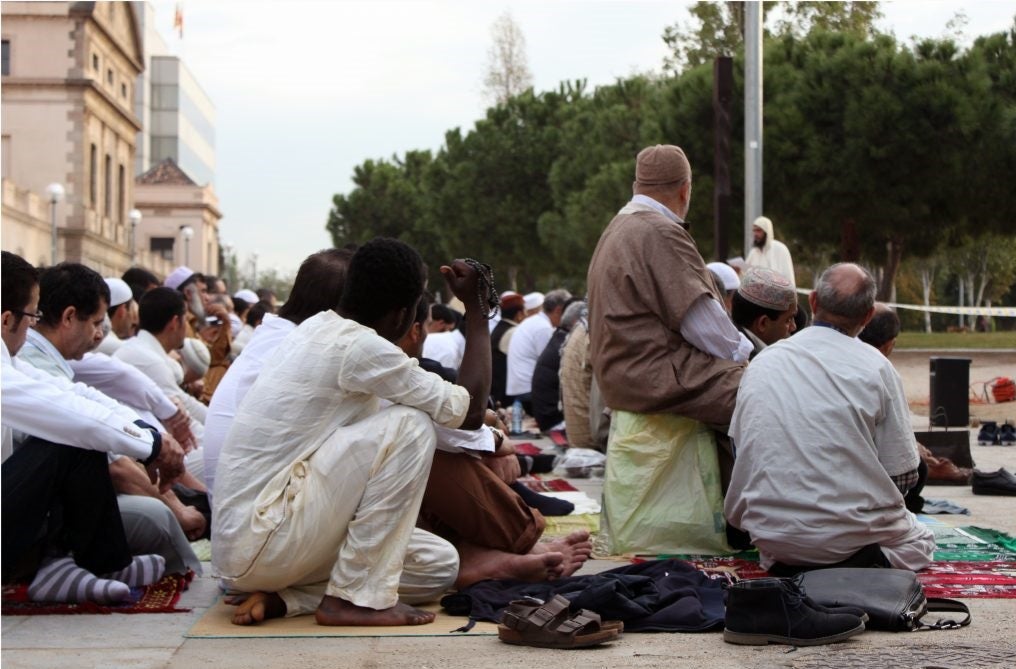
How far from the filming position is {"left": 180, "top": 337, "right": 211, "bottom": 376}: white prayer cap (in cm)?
1023

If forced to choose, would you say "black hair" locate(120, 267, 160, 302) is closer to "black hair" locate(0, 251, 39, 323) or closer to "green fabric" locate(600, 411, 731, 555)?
"green fabric" locate(600, 411, 731, 555)

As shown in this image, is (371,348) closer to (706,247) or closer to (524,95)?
(706,247)

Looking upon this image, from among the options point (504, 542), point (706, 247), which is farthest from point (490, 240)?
point (504, 542)

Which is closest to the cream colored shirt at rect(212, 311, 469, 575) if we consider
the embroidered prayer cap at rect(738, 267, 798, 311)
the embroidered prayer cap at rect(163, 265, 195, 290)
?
the embroidered prayer cap at rect(738, 267, 798, 311)

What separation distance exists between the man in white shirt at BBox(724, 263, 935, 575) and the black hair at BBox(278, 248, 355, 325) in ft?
5.64

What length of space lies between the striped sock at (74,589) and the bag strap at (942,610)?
9.16 ft

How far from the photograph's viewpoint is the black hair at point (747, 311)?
697cm

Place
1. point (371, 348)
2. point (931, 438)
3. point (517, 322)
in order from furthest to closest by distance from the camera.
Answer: point (517, 322) < point (931, 438) < point (371, 348)

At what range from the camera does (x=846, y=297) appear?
5645mm

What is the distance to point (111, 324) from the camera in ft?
27.9

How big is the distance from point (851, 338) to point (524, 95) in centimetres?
4482

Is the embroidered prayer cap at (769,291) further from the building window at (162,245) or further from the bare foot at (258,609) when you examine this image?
the building window at (162,245)

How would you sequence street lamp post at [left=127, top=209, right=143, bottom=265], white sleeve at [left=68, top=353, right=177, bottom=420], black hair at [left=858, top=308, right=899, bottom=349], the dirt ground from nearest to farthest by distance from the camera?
white sleeve at [left=68, top=353, right=177, bottom=420] < black hair at [left=858, top=308, right=899, bottom=349] < the dirt ground < street lamp post at [left=127, top=209, right=143, bottom=265]

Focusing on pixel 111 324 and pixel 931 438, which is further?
pixel 931 438
